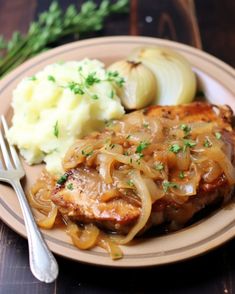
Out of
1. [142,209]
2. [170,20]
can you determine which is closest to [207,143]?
[142,209]

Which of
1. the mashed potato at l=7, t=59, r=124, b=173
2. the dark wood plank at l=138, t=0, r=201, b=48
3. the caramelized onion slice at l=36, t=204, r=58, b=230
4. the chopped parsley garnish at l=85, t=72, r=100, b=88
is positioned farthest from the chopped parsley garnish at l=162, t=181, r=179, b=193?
the dark wood plank at l=138, t=0, r=201, b=48

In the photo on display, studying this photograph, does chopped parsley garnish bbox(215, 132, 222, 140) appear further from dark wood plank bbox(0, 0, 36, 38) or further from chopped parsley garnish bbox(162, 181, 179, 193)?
dark wood plank bbox(0, 0, 36, 38)

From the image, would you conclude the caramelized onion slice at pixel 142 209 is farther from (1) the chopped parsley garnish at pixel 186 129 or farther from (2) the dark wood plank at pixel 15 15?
(2) the dark wood plank at pixel 15 15

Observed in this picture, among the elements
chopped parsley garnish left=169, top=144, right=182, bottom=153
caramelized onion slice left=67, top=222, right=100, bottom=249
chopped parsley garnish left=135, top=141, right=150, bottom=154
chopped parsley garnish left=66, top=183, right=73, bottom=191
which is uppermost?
chopped parsley garnish left=135, top=141, right=150, bottom=154

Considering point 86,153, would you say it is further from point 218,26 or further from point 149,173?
point 218,26

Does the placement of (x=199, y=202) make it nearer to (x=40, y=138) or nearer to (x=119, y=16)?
(x=40, y=138)

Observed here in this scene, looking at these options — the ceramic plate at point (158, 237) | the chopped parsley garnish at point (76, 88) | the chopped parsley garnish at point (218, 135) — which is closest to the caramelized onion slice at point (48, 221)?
the ceramic plate at point (158, 237)
